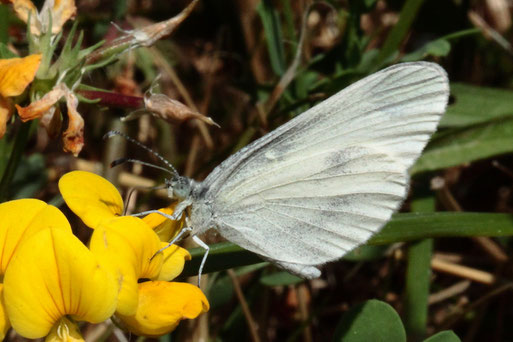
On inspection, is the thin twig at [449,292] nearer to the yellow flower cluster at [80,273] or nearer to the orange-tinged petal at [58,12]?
the yellow flower cluster at [80,273]

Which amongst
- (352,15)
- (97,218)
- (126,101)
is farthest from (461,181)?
(97,218)

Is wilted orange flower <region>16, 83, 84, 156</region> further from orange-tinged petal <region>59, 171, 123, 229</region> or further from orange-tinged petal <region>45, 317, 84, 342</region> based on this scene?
orange-tinged petal <region>45, 317, 84, 342</region>

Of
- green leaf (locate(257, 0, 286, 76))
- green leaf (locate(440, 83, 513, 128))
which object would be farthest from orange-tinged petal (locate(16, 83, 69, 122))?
green leaf (locate(440, 83, 513, 128))

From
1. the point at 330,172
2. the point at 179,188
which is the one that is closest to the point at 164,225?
the point at 179,188

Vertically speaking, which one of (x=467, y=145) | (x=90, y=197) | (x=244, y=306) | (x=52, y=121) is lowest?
(x=244, y=306)

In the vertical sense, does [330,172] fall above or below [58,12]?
below

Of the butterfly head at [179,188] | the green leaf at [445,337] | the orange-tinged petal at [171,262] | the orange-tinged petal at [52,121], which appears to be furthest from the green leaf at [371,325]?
the orange-tinged petal at [52,121]

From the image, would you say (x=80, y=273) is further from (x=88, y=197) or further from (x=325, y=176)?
(x=325, y=176)
